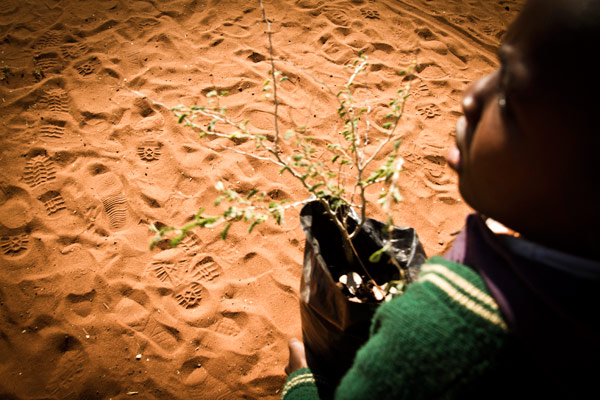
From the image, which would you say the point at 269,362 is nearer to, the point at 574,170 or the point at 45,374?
the point at 45,374

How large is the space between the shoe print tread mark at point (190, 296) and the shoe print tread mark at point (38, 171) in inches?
67.8

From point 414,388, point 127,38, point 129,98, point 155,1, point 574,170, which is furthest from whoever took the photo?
point 155,1

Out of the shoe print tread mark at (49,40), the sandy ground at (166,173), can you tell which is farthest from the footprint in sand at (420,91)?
the shoe print tread mark at (49,40)

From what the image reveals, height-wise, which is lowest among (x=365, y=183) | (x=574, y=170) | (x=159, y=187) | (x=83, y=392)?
(x=83, y=392)

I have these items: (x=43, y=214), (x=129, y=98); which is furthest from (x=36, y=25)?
(x=43, y=214)

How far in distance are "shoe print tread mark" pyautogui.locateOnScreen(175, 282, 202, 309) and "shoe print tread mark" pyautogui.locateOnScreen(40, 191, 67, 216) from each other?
137cm

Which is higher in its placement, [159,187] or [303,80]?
[303,80]

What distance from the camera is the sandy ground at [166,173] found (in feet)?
7.23

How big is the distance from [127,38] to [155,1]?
3.05ft

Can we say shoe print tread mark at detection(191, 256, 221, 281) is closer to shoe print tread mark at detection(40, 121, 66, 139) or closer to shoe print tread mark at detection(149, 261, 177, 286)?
shoe print tread mark at detection(149, 261, 177, 286)

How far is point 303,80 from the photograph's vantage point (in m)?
3.52

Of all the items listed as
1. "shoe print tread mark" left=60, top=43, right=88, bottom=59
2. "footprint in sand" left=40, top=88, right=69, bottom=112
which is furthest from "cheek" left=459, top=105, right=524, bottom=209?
"shoe print tread mark" left=60, top=43, right=88, bottom=59

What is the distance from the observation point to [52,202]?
2.76 m

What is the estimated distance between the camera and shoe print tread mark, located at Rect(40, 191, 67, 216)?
272 centimetres
